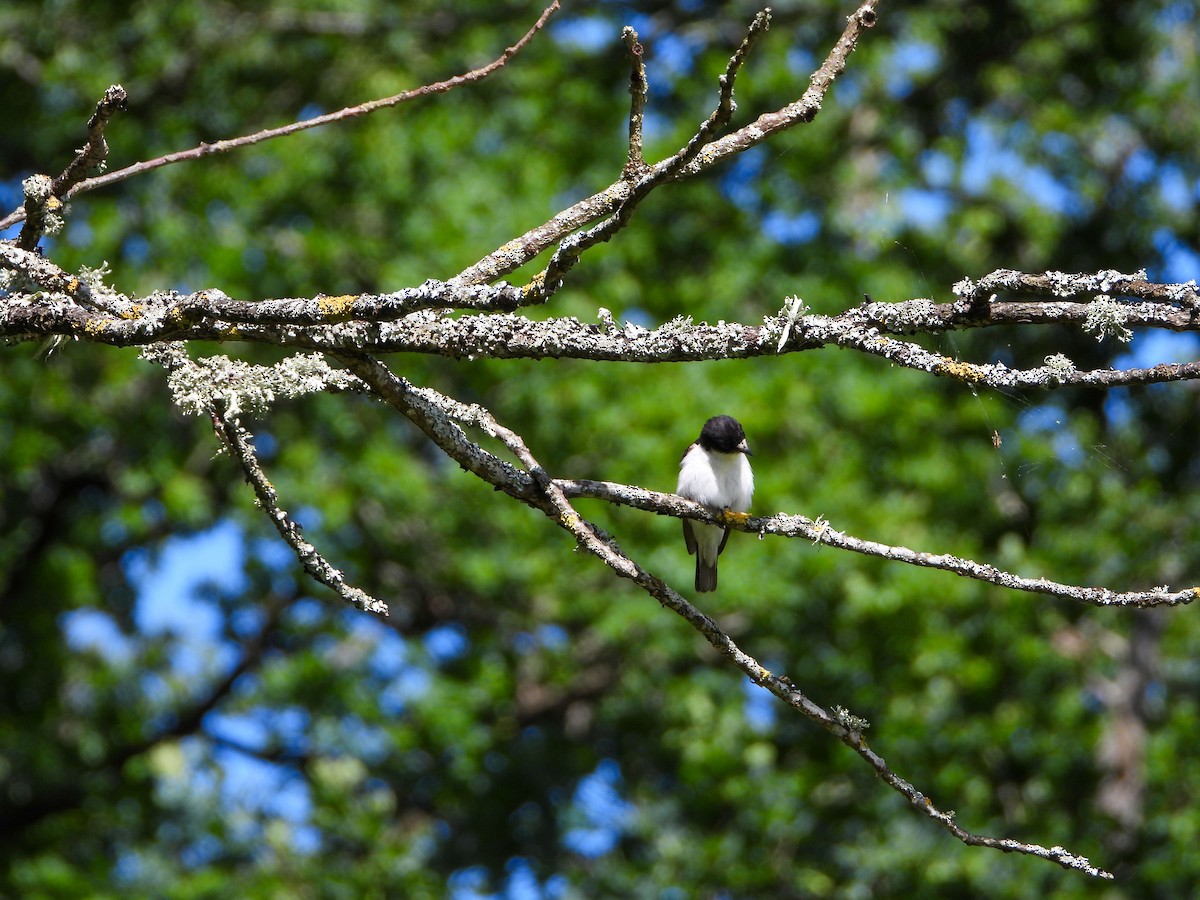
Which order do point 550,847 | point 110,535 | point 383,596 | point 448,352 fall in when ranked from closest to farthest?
point 448,352 < point 550,847 < point 383,596 < point 110,535

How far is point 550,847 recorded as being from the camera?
9.73 m

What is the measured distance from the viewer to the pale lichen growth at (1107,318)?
7.32 feet

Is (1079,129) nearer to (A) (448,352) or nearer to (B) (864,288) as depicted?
(B) (864,288)

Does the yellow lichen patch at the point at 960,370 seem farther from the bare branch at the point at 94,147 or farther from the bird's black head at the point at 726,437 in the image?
the bird's black head at the point at 726,437

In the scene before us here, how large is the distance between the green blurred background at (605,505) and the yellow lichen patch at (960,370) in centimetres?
601

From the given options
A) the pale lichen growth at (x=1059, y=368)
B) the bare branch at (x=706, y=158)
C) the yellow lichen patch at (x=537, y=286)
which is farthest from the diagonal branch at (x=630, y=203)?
the pale lichen growth at (x=1059, y=368)

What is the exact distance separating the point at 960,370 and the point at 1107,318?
24 centimetres

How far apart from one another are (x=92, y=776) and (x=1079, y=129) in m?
8.95

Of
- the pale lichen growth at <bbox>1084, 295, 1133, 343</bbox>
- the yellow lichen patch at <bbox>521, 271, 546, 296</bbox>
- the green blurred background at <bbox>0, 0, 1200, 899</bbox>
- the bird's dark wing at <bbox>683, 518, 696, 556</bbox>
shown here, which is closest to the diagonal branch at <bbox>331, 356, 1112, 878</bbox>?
the yellow lichen patch at <bbox>521, 271, 546, 296</bbox>

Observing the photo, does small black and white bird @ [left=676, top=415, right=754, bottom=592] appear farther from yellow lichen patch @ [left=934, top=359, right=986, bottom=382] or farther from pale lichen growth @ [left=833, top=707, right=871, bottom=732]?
yellow lichen patch @ [left=934, top=359, right=986, bottom=382]

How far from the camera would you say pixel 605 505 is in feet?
29.7

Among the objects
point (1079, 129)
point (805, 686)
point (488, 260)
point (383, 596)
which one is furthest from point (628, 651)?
point (488, 260)

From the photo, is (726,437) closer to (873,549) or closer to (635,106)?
(873,549)

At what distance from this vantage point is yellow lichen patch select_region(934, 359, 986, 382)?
7.45 feet
